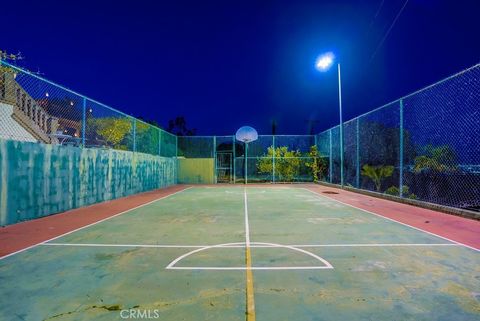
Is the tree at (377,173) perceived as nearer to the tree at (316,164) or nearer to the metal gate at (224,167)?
the tree at (316,164)

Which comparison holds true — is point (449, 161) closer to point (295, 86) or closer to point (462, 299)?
point (462, 299)

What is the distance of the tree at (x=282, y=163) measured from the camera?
26.3 m

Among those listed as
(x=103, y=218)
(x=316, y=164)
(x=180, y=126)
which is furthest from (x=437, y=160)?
(x=180, y=126)

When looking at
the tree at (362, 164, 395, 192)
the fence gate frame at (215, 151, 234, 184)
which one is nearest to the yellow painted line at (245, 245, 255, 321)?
the tree at (362, 164, 395, 192)

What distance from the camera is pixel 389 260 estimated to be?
16.7 ft

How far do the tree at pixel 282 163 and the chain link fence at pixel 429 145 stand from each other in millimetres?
9110

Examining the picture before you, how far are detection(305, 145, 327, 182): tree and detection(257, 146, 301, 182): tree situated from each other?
2.99 ft

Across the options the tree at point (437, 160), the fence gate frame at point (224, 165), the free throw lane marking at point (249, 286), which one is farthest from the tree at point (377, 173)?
the fence gate frame at point (224, 165)

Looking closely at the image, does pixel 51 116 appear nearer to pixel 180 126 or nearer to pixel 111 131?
pixel 111 131

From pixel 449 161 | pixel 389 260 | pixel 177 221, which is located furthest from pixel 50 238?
pixel 449 161

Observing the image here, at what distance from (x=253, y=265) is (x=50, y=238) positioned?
4090 millimetres

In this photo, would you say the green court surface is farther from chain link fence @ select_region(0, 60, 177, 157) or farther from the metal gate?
the metal gate
